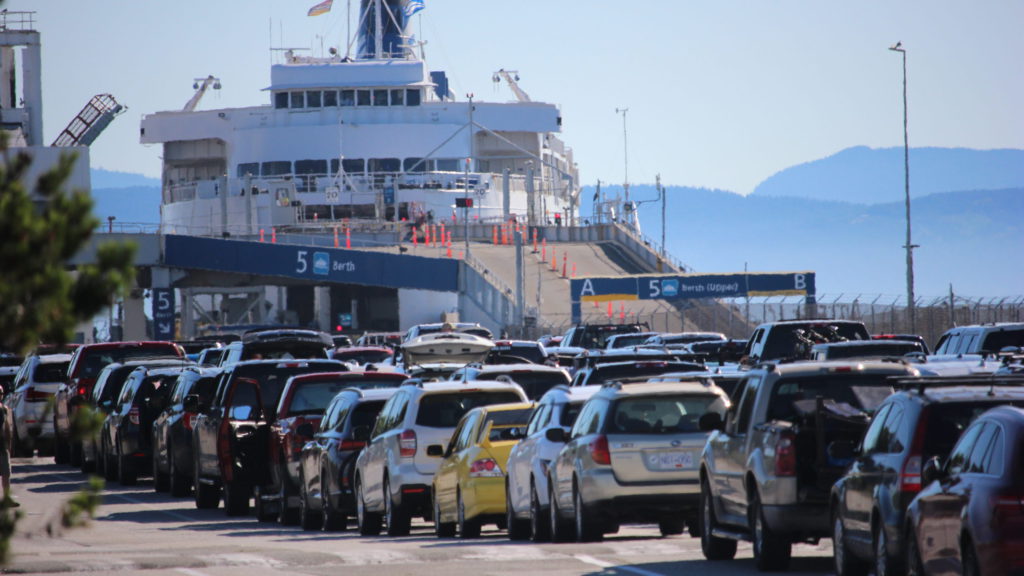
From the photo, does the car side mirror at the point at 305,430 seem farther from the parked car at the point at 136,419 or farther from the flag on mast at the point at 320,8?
the flag on mast at the point at 320,8

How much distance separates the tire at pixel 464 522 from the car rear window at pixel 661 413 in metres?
2.62

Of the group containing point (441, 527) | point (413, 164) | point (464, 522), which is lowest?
point (441, 527)

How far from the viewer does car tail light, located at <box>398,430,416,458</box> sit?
709 inches

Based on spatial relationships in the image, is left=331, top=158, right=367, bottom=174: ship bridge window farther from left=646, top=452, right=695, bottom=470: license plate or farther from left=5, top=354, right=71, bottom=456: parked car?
left=646, top=452, right=695, bottom=470: license plate

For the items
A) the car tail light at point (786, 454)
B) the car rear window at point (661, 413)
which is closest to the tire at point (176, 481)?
A: the car rear window at point (661, 413)

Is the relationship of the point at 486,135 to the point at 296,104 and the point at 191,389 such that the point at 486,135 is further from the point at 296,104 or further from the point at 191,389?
the point at 191,389

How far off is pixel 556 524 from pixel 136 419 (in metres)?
12.5

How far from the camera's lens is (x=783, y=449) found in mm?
12695

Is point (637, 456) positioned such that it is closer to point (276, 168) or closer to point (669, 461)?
point (669, 461)

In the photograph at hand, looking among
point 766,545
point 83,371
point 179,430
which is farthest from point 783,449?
point 83,371

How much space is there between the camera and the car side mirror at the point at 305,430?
20.3 meters

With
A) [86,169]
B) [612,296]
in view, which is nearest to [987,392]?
[612,296]

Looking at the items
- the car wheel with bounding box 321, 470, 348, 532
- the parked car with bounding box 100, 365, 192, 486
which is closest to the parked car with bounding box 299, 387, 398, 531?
the car wheel with bounding box 321, 470, 348, 532

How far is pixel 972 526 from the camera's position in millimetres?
9227
